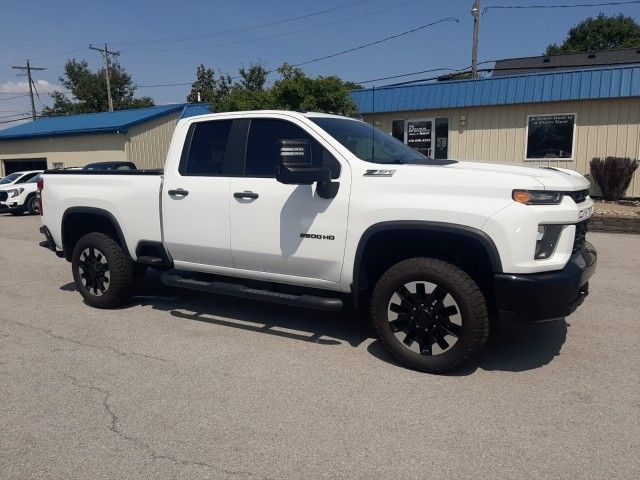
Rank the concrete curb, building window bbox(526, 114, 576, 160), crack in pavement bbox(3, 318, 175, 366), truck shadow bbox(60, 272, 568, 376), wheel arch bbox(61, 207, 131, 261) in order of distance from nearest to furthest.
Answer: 1. truck shadow bbox(60, 272, 568, 376)
2. crack in pavement bbox(3, 318, 175, 366)
3. wheel arch bbox(61, 207, 131, 261)
4. the concrete curb
5. building window bbox(526, 114, 576, 160)

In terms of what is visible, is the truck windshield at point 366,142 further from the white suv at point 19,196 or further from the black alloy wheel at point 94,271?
the white suv at point 19,196

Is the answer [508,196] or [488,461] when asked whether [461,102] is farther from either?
[488,461]

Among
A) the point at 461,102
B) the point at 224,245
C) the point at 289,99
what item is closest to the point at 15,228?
the point at 289,99

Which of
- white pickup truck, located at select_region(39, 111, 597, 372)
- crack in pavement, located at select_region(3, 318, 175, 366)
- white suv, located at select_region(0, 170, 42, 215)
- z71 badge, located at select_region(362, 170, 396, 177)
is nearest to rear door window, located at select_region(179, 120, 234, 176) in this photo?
white pickup truck, located at select_region(39, 111, 597, 372)

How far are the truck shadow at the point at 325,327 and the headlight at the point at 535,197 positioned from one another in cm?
136

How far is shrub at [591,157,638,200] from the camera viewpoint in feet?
47.9

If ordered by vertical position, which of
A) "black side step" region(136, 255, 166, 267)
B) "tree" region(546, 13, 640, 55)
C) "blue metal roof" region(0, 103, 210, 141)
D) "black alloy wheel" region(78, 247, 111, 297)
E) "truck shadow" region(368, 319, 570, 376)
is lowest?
"truck shadow" region(368, 319, 570, 376)

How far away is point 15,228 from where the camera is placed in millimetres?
14695

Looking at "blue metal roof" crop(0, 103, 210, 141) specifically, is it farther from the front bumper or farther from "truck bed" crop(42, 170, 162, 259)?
the front bumper

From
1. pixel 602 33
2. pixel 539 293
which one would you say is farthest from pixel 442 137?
pixel 602 33

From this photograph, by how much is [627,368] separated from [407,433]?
2.07 metres

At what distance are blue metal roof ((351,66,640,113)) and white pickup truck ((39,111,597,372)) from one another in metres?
12.0

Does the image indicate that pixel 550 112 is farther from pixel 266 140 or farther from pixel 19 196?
pixel 19 196

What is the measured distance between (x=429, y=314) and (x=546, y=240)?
3.24 ft
